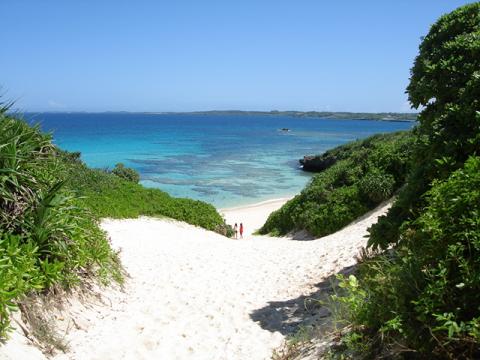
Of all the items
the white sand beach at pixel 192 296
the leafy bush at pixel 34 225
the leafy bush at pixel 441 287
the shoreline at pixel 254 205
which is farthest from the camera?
the shoreline at pixel 254 205

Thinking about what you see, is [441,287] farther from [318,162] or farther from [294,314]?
[318,162]

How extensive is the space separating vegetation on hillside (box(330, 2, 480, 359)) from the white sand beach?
92.5 inches

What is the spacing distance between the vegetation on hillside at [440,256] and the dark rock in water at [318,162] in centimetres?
4954

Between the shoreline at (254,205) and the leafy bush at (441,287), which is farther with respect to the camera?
the shoreline at (254,205)

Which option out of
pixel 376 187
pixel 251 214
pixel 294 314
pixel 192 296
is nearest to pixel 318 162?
pixel 251 214

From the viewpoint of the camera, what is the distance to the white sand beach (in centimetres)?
620

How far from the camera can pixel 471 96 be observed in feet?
19.4

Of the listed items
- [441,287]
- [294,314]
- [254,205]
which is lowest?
[254,205]

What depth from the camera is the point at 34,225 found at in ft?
20.4

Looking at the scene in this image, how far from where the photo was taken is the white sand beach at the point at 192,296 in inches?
244

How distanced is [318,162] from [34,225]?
53.1 m

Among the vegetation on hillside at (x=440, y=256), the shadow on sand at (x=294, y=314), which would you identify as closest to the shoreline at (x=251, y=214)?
the shadow on sand at (x=294, y=314)

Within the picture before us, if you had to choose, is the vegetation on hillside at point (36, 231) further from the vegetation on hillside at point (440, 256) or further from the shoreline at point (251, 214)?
the shoreline at point (251, 214)

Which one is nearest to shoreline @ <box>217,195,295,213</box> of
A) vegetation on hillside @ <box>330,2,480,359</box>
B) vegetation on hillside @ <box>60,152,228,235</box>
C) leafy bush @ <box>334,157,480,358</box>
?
vegetation on hillside @ <box>60,152,228,235</box>
